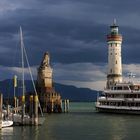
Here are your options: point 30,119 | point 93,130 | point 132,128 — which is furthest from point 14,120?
point 132,128

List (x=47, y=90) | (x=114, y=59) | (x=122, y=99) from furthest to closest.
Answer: (x=114, y=59), (x=47, y=90), (x=122, y=99)

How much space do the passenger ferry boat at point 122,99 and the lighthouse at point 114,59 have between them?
36.0 feet

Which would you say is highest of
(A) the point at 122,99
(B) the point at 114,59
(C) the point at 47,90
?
(B) the point at 114,59

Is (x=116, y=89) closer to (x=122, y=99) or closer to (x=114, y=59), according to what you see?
(x=122, y=99)

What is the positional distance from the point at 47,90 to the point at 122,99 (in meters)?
24.4

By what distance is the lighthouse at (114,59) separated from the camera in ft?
543

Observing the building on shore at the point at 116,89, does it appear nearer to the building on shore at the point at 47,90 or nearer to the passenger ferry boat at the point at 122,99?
the passenger ferry boat at the point at 122,99

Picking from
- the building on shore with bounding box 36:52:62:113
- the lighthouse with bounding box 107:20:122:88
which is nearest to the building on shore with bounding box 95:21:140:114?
the lighthouse with bounding box 107:20:122:88

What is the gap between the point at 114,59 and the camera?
167 m

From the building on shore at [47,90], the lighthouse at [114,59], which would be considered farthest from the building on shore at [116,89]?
the building on shore at [47,90]

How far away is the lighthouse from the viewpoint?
16550 cm

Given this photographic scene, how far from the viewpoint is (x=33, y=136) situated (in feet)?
247

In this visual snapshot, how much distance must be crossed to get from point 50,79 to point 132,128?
72.1 meters

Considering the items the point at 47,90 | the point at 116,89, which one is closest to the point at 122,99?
the point at 116,89
